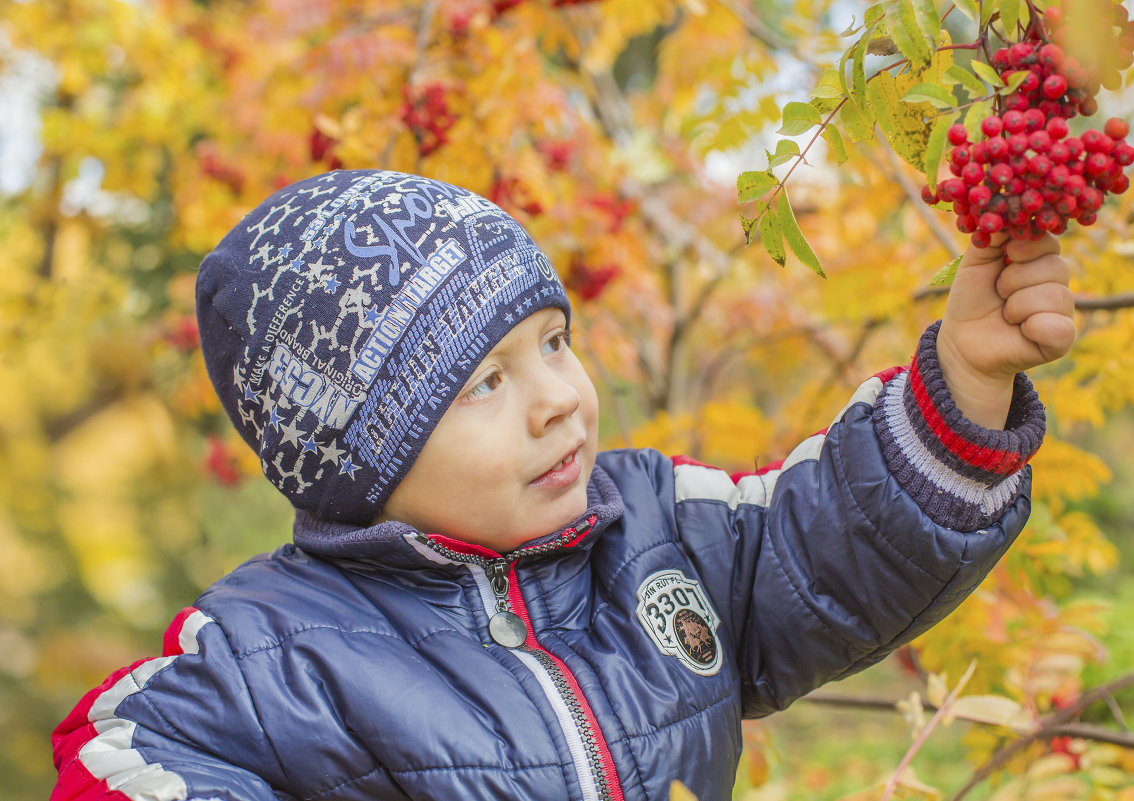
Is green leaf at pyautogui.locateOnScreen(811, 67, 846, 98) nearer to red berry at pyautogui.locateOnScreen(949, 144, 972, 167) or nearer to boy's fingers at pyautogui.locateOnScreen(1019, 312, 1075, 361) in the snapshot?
red berry at pyautogui.locateOnScreen(949, 144, 972, 167)

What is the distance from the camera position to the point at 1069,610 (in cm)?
173

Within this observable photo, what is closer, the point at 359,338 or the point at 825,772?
the point at 359,338

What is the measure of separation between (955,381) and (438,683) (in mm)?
828

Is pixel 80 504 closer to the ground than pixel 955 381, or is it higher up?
closer to the ground

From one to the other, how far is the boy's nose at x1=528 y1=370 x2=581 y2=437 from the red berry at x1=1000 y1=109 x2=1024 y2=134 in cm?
67

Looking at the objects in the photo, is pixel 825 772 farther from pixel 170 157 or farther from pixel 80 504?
pixel 170 157

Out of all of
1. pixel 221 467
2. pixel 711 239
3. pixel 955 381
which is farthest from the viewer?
pixel 221 467

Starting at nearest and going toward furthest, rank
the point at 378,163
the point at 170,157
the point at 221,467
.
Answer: the point at 378,163
the point at 221,467
the point at 170,157

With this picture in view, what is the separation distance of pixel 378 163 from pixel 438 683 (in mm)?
1313

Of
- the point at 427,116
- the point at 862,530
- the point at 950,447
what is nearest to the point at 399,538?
the point at 862,530

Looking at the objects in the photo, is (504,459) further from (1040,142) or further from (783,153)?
(1040,142)

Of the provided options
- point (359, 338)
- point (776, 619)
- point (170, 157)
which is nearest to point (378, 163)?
point (359, 338)

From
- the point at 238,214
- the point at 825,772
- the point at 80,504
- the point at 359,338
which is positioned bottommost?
the point at 825,772

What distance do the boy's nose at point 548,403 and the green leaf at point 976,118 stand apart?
643mm
